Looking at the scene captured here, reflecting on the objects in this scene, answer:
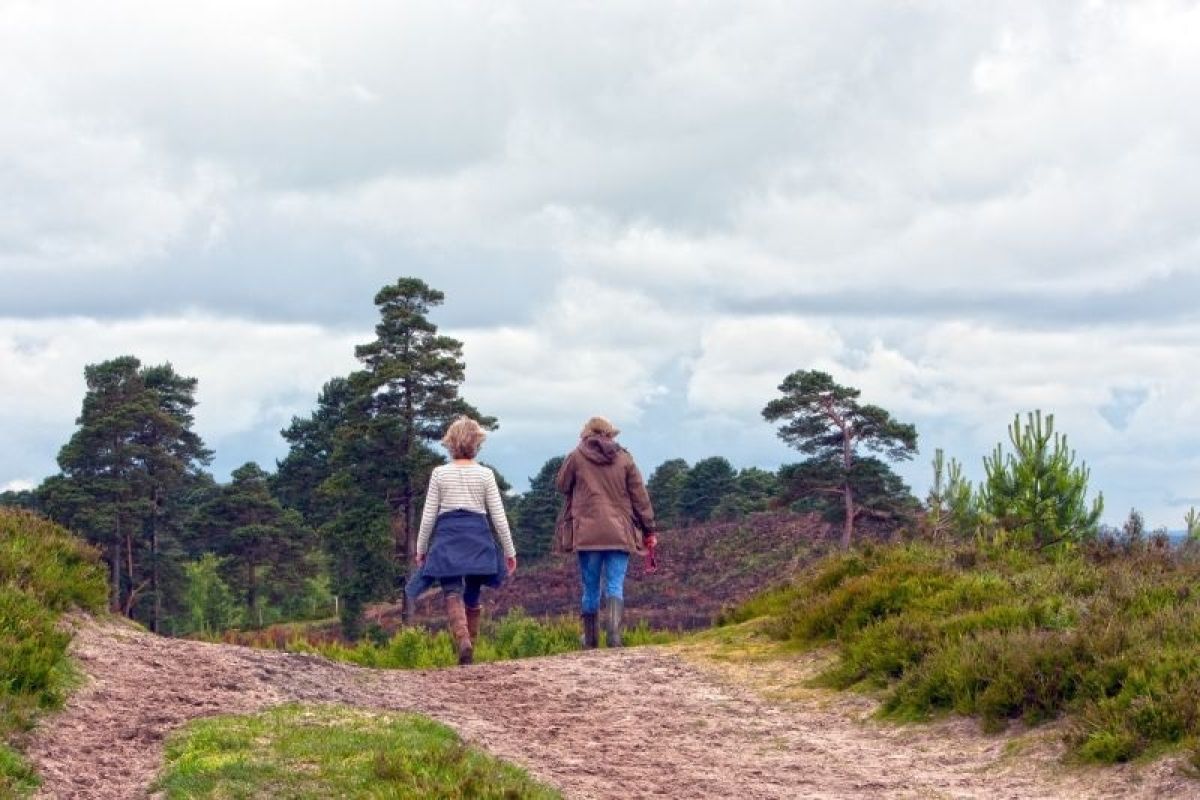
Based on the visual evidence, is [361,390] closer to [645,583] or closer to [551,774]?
[645,583]

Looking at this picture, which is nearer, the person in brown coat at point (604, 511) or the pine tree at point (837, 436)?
A: the person in brown coat at point (604, 511)

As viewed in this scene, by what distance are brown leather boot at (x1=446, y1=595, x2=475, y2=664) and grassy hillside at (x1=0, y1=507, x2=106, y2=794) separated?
356 cm

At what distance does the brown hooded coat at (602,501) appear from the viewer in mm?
14961

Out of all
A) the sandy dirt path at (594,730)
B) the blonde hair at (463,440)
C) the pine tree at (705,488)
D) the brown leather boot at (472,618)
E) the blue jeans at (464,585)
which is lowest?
the sandy dirt path at (594,730)

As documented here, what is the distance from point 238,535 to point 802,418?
88.2 feet

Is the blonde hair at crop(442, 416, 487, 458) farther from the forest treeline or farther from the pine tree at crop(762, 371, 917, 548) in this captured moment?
the pine tree at crop(762, 371, 917, 548)

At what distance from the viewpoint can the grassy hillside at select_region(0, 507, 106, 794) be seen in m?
8.70

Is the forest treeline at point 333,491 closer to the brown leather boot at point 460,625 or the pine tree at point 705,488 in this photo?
the pine tree at point 705,488

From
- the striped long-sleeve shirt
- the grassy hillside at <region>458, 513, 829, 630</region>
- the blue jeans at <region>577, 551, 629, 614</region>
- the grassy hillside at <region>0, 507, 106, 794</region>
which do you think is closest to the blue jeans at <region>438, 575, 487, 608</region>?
the striped long-sleeve shirt

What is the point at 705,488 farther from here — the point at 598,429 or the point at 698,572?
the point at 598,429

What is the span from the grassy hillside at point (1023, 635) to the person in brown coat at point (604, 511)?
72.6 inches

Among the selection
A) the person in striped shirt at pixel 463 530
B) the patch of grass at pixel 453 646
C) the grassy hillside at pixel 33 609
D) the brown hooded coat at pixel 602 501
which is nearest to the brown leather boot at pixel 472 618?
the person in striped shirt at pixel 463 530

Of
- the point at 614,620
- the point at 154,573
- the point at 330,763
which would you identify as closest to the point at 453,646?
the point at 614,620

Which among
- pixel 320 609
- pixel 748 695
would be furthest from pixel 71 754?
pixel 320 609
